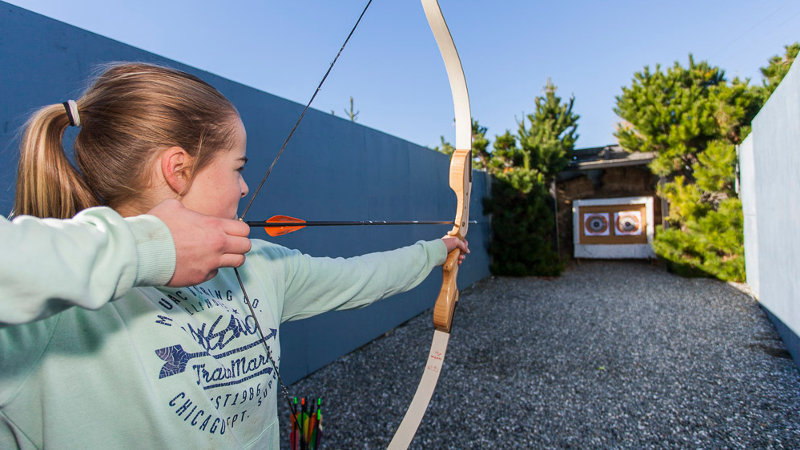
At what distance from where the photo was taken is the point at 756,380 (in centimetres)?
243

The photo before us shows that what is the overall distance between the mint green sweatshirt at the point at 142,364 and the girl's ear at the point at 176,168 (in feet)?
0.51

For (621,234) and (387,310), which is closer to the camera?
(387,310)

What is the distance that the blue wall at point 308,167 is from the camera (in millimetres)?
1323

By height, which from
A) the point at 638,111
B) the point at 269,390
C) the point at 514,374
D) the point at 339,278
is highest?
the point at 638,111

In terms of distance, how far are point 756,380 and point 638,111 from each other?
5.24 m

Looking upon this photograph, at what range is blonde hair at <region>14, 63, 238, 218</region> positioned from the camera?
510mm

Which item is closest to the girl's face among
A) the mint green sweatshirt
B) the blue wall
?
the mint green sweatshirt

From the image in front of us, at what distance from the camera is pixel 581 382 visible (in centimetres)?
248

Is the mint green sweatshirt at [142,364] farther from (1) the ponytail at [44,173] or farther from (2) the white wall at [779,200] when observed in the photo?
(2) the white wall at [779,200]

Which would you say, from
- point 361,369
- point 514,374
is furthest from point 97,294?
point 514,374

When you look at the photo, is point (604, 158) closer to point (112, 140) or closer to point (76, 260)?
point (112, 140)

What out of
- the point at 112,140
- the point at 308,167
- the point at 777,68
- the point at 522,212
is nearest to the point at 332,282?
the point at 112,140

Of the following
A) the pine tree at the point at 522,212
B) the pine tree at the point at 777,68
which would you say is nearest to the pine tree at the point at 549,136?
the pine tree at the point at 522,212

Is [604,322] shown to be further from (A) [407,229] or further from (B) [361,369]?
(B) [361,369]
